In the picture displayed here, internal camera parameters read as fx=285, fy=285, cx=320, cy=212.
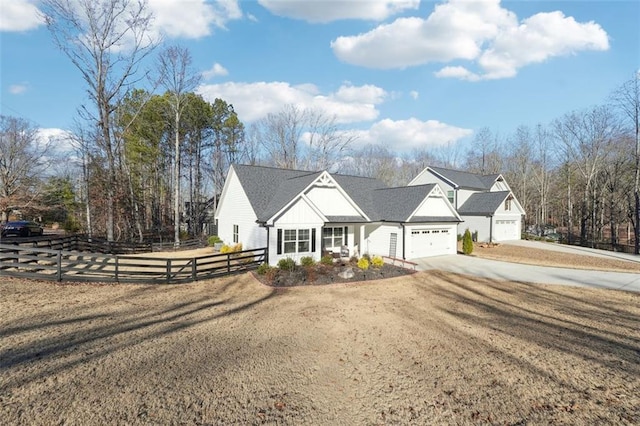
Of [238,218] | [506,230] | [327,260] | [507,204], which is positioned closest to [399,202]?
[327,260]

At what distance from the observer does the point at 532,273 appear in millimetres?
15867

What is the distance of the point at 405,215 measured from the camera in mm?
19281

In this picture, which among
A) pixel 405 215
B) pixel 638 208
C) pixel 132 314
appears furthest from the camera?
pixel 638 208

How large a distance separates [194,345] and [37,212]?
138ft

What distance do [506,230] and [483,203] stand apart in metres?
3.97

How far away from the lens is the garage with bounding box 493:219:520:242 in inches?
1191

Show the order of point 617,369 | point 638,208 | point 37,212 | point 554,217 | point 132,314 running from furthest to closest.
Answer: point 554,217
point 37,212
point 638,208
point 132,314
point 617,369

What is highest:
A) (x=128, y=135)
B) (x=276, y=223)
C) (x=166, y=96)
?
(x=166, y=96)

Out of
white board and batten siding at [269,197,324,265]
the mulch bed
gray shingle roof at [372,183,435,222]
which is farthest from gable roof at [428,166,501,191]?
white board and batten siding at [269,197,324,265]

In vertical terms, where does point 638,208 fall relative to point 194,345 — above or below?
above

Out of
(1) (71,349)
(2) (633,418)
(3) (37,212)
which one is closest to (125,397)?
(1) (71,349)

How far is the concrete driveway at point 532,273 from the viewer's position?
13.7m

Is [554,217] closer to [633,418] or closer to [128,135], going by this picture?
[633,418]

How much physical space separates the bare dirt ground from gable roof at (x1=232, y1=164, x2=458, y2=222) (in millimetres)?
4979
